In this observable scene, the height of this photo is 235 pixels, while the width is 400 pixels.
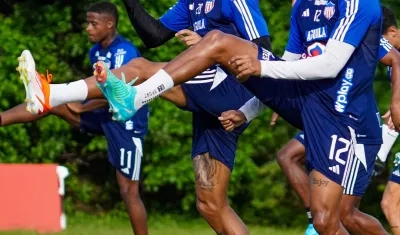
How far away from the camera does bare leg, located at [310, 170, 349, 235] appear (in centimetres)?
752

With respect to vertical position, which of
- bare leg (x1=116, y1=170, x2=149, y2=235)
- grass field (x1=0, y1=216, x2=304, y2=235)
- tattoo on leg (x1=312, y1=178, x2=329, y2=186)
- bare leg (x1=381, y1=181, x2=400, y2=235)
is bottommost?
grass field (x1=0, y1=216, x2=304, y2=235)

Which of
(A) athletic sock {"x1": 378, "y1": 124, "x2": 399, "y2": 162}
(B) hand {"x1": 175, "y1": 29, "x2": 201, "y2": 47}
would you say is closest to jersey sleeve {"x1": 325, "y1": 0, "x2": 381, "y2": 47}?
(B) hand {"x1": 175, "y1": 29, "x2": 201, "y2": 47}

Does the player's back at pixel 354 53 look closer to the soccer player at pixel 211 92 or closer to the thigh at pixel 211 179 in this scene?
the soccer player at pixel 211 92

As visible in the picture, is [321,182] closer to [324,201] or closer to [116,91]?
[324,201]

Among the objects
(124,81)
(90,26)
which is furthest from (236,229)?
(90,26)

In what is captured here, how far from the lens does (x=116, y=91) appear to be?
23.5ft

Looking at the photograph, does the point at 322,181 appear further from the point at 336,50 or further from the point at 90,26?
the point at 90,26

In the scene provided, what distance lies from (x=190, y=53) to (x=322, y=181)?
3.85 ft

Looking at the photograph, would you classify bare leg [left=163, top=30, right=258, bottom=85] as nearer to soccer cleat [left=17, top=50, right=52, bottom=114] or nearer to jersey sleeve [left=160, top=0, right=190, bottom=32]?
soccer cleat [left=17, top=50, right=52, bottom=114]

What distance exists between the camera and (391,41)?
33.2 feet

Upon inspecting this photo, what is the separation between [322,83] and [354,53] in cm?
28

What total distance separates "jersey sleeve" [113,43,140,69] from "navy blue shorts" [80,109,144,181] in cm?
55

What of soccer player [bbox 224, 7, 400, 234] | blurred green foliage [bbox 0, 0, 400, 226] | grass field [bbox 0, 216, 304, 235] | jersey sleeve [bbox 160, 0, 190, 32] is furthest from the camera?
blurred green foliage [bbox 0, 0, 400, 226]

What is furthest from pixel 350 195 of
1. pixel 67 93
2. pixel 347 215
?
pixel 67 93
